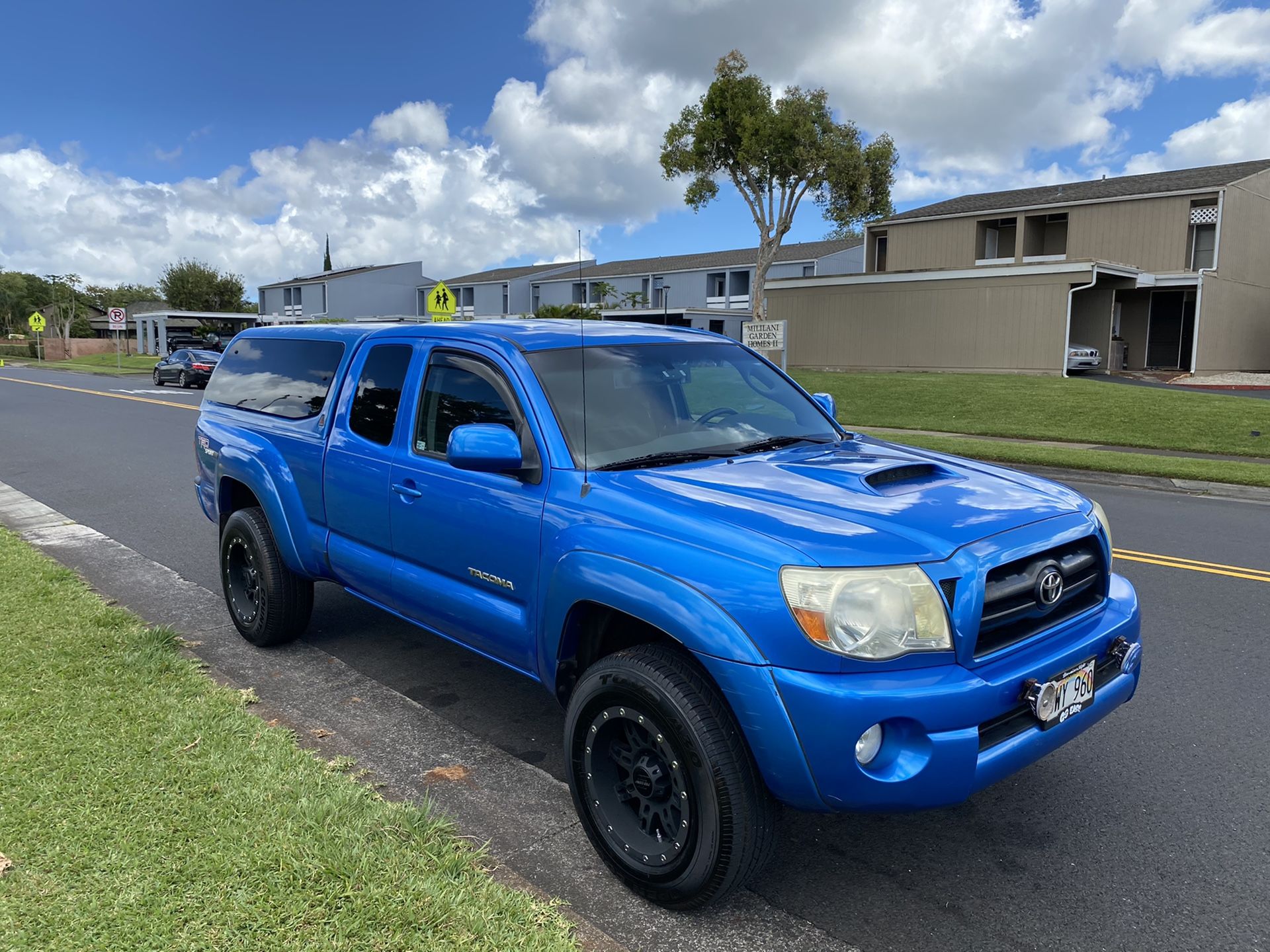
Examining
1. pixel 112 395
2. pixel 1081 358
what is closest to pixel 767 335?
pixel 1081 358

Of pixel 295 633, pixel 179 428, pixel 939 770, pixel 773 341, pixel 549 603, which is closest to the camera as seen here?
pixel 939 770

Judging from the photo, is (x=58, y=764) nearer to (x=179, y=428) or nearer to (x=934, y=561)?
(x=934, y=561)

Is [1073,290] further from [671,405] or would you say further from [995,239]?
[671,405]

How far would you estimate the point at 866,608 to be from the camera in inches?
105

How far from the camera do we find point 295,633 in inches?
210

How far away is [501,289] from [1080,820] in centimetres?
6573

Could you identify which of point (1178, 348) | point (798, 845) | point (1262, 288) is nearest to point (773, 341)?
point (798, 845)

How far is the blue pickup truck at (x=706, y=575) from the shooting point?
2668mm

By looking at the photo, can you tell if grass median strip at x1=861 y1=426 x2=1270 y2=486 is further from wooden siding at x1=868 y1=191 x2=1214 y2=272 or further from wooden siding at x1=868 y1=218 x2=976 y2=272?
wooden siding at x1=868 y1=218 x2=976 y2=272

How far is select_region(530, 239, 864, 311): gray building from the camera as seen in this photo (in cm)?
5500

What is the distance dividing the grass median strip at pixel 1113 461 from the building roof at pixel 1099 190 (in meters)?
20.8

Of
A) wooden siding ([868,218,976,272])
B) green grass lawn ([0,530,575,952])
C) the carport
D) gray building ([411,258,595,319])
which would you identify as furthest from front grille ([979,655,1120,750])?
the carport

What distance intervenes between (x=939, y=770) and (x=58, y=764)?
3.19 meters

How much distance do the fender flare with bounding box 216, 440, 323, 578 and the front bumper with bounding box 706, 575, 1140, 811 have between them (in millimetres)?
2996
